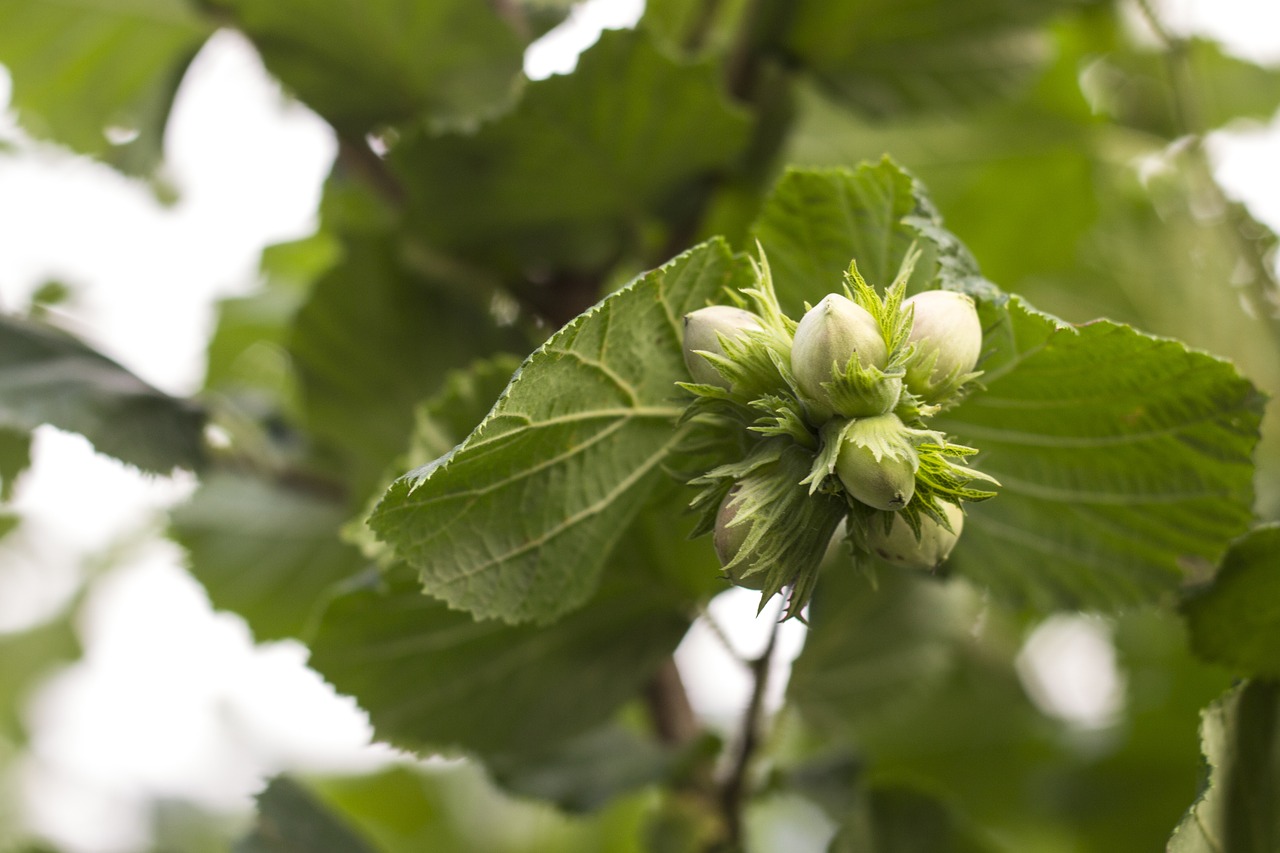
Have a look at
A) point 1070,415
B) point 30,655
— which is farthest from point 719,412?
point 30,655

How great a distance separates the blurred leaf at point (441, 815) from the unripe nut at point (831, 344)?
768mm

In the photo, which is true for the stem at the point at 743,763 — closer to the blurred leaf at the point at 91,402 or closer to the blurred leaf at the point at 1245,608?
the blurred leaf at the point at 1245,608

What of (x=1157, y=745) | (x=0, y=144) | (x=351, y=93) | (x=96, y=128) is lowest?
(x=1157, y=745)

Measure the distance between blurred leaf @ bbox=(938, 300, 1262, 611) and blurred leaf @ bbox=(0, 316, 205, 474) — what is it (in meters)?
0.41

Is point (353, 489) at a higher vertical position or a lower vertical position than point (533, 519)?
higher

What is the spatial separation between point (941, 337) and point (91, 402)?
17.5 inches

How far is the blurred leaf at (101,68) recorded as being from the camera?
2.41ft

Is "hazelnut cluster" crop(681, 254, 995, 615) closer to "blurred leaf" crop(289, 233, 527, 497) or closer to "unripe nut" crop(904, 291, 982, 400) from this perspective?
"unripe nut" crop(904, 291, 982, 400)

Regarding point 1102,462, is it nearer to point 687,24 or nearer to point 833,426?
point 833,426

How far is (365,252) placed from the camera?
673mm

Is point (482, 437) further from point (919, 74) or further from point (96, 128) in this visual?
point (96, 128)

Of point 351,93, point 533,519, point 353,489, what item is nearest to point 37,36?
point 351,93

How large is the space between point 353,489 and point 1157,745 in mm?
611

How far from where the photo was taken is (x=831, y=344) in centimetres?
32
